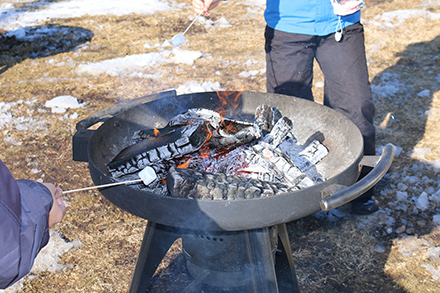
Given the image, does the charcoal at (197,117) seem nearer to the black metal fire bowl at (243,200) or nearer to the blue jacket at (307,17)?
the black metal fire bowl at (243,200)

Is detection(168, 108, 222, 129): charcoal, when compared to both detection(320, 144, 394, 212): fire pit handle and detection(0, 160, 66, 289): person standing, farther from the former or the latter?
detection(0, 160, 66, 289): person standing

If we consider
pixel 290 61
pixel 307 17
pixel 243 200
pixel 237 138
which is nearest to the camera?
pixel 243 200

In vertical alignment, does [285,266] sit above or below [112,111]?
below

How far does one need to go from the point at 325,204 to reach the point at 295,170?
0.52m

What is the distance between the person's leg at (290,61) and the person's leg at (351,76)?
0.13m

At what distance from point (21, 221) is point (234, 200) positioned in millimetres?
729

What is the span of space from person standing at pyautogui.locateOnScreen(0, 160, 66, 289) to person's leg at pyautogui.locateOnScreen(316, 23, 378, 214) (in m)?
2.08

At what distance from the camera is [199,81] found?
200 inches

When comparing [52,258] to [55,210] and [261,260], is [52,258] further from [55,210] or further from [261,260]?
[261,260]

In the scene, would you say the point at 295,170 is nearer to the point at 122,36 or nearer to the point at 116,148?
the point at 116,148

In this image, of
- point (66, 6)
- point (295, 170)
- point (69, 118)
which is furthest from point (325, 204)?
point (66, 6)

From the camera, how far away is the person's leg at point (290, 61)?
283 cm

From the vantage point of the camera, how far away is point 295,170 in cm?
192

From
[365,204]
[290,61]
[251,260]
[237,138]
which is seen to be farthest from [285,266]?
[290,61]
